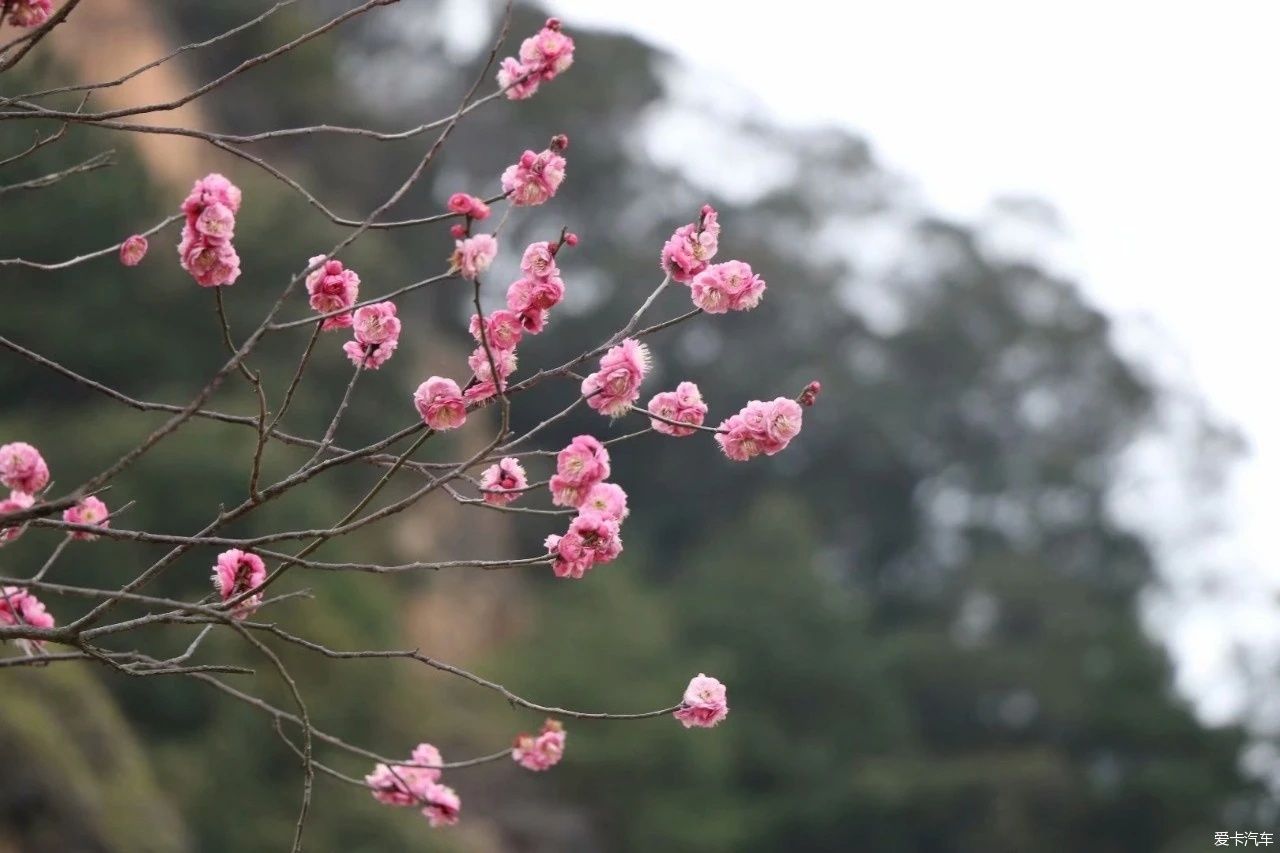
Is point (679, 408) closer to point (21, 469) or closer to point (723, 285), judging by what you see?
point (723, 285)

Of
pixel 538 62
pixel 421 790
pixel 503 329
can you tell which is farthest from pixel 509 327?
pixel 421 790

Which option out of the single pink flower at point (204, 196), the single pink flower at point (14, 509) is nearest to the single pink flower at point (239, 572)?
the single pink flower at point (14, 509)

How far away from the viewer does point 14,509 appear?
2.24 m

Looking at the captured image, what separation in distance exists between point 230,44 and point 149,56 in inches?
38.1

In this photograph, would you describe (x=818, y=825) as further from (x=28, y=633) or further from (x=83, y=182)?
(x=28, y=633)

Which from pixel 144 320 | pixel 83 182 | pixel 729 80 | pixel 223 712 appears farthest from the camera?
pixel 729 80

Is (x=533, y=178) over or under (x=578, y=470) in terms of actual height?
over

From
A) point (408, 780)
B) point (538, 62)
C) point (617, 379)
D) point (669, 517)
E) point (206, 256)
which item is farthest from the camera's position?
point (669, 517)

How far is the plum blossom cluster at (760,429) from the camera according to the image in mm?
2389

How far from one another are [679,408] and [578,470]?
0.26 metres

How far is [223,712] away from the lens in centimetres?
1149

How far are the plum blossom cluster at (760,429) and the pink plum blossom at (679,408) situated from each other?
5 cm

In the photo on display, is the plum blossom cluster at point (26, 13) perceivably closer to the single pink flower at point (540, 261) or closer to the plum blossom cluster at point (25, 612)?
the single pink flower at point (540, 261)

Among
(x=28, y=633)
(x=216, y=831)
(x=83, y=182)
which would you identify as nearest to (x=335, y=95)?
(x=83, y=182)
